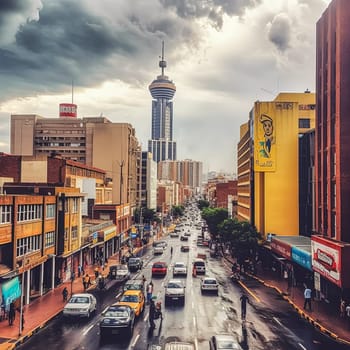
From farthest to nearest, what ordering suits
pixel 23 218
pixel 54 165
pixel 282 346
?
1. pixel 54 165
2. pixel 23 218
3. pixel 282 346

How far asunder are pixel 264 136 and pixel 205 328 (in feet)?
126

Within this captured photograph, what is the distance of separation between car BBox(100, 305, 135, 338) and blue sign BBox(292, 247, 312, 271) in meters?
18.3

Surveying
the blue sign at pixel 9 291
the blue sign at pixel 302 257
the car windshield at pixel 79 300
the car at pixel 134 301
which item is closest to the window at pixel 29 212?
the blue sign at pixel 9 291

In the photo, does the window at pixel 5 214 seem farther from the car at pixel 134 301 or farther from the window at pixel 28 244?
the car at pixel 134 301

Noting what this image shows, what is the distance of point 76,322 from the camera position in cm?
2992

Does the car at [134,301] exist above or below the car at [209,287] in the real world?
above

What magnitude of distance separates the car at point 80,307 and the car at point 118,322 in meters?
3.69

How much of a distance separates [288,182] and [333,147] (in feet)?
82.2

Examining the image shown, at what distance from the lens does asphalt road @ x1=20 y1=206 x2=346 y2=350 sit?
2484 centimetres

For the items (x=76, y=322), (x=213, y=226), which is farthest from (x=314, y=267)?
(x=213, y=226)

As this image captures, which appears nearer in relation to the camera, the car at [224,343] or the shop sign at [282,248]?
the car at [224,343]

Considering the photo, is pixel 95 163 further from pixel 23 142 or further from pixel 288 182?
pixel 288 182

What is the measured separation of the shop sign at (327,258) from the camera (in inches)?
1235

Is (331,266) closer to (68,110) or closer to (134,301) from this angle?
(134,301)
